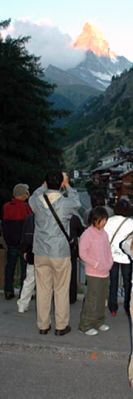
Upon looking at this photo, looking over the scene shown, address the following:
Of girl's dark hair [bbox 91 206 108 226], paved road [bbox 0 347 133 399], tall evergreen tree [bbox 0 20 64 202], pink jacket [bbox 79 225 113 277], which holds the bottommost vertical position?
paved road [bbox 0 347 133 399]

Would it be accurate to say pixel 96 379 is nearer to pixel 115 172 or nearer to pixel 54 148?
pixel 54 148

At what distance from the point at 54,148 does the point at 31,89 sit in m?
2.94

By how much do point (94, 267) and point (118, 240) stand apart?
2.08ft

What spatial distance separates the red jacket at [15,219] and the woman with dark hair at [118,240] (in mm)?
1211

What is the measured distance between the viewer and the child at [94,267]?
17.7ft

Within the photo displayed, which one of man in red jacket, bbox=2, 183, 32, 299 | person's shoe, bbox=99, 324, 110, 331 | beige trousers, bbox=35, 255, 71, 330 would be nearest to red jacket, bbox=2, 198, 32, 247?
man in red jacket, bbox=2, 183, 32, 299

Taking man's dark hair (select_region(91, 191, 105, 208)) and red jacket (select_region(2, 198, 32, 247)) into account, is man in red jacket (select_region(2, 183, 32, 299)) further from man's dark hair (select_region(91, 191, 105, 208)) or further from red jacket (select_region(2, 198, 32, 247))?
man's dark hair (select_region(91, 191, 105, 208))

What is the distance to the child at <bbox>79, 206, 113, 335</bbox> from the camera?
17.7 feet

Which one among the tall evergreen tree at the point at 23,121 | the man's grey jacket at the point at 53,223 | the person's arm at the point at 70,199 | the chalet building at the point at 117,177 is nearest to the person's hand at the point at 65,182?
the person's arm at the point at 70,199

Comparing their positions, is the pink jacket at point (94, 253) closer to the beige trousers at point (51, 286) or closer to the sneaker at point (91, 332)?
the beige trousers at point (51, 286)

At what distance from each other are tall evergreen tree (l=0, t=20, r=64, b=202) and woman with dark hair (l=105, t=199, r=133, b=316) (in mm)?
14201

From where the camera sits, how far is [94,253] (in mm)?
5406

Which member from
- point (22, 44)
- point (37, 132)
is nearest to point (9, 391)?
point (37, 132)

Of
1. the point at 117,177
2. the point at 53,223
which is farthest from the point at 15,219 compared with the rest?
the point at 117,177
